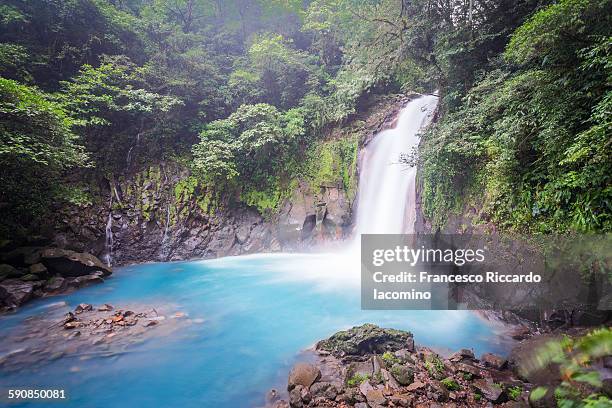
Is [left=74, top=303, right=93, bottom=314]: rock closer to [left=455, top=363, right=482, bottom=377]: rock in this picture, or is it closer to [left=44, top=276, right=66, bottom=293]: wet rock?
[left=44, top=276, right=66, bottom=293]: wet rock

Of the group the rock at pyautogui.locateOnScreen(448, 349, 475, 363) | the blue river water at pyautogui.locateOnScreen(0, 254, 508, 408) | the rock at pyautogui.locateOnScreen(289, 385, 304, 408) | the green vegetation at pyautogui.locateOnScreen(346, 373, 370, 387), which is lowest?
the blue river water at pyautogui.locateOnScreen(0, 254, 508, 408)

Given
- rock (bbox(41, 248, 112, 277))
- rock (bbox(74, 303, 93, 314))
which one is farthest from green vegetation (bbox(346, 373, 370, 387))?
rock (bbox(41, 248, 112, 277))

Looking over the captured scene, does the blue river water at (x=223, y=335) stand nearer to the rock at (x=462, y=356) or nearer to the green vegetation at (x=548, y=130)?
the rock at (x=462, y=356)

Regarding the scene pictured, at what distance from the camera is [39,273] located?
343 inches

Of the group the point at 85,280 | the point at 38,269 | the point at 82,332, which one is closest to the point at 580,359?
the point at 82,332

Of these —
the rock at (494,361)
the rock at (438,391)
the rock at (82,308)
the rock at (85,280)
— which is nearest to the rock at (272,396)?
the rock at (438,391)

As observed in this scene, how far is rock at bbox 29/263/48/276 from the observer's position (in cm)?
865

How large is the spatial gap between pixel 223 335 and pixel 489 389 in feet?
15.8

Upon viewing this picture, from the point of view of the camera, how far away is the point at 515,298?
5754mm

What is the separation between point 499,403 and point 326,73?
1539cm

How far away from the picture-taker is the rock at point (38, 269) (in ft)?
28.4

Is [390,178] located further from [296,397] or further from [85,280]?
[85,280]

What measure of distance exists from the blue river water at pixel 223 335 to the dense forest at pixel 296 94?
2.84m

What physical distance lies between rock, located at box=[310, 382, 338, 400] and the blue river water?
2.57 ft
